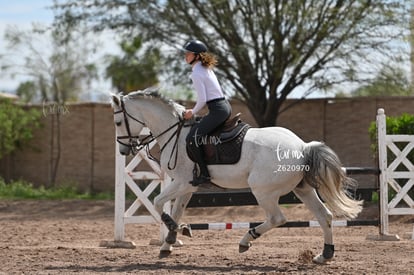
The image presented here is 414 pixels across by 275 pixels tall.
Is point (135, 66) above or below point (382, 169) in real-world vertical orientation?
above

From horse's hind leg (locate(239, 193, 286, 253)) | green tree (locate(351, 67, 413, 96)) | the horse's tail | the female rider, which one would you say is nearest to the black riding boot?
the female rider

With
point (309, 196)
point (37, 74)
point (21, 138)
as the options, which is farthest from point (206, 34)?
point (37, 74)

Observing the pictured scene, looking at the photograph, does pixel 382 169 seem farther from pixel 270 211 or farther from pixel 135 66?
pixel 135 66

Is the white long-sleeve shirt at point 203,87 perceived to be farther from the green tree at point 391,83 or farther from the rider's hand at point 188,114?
the green tree at point 391,83

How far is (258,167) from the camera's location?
→ 9438 millimetres

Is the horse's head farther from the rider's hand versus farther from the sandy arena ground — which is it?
the sandy arena ground

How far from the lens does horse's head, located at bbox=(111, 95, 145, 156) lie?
10148 mm

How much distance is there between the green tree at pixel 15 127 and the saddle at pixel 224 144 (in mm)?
13238

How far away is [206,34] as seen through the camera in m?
20.9

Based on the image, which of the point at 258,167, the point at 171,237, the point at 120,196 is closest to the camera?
the point at 258,167

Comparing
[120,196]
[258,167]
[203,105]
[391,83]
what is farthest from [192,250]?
[391,83]

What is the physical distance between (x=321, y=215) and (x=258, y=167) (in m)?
1.05

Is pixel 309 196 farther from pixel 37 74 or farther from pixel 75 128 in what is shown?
pixel 37 74

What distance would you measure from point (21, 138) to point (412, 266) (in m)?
15.3
